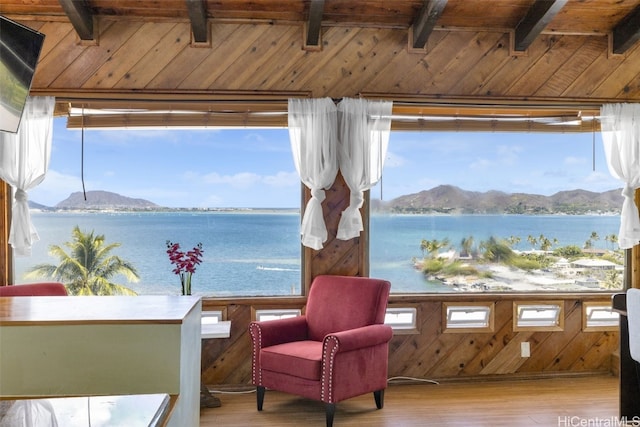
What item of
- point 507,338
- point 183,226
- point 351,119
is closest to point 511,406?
point 507,338

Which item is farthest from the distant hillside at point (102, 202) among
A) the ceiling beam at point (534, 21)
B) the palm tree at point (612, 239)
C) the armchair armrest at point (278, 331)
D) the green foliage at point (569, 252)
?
the palm tree at point (612, 239)

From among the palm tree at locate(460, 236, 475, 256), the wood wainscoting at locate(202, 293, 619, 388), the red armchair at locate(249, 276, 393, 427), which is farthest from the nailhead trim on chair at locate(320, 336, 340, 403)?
the palm tree at locate(460, 236, 475, 256)

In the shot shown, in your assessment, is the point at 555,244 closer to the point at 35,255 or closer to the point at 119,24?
the point at 119,24

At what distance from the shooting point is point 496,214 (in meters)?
5.04

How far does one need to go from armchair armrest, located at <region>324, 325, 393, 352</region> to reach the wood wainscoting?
0.73 m

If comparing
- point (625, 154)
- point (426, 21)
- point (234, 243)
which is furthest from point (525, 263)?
point (234, 243)

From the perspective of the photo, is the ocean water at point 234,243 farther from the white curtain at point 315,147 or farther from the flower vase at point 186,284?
the flower vase at point 186,284

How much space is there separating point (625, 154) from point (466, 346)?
81.6 inches

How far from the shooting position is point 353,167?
448 cm

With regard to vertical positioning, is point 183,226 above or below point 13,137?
below

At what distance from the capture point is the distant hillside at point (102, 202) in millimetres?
4691

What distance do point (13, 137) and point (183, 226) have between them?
146 centimetres

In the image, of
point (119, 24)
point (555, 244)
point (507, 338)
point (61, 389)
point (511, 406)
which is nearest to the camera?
point (61, 389)

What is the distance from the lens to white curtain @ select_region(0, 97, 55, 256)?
4.23 m
